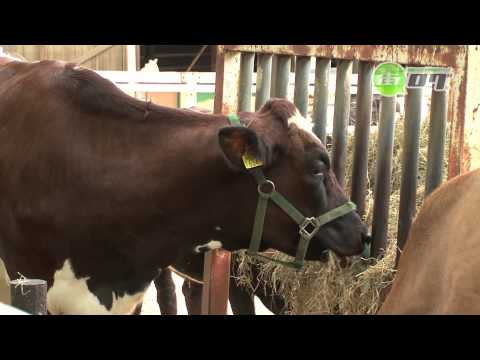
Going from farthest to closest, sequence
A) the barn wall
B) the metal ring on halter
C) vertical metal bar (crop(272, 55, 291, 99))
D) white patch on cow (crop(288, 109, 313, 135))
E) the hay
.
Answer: the barn wall
vertical metal bar (crop(272, 55, 291, 99))
the hay
white patch on cow (crop(288, 109, 313, 135))
the metal ring on halter

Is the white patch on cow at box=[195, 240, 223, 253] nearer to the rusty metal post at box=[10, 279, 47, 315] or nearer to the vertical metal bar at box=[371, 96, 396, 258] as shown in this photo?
the vertical metal bar at box=[371, 96, 396, 258]

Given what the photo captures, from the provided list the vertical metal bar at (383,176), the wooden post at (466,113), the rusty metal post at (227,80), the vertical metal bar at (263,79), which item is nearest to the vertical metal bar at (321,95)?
the vertical metal bar at (263,79)

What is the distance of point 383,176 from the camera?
140 inches

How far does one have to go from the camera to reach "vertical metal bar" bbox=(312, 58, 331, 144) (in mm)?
4070

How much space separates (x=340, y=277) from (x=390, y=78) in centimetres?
107

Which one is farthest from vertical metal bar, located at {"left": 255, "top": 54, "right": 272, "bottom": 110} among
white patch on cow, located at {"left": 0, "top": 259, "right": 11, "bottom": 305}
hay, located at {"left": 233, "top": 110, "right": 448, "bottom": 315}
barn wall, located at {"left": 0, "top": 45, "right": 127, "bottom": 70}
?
barn wall, located at {"left": 0, "top": 45, "right": 127, "bottom": 70}

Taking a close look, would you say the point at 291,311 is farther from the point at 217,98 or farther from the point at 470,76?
the point at 470,76

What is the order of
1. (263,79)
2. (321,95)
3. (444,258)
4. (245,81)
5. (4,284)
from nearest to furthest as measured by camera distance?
(444,258) → (4,284) → (321,95) → (263,79) → (245,81)

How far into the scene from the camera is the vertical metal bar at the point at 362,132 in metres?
3.72

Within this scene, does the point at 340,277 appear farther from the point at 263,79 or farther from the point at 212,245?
the point at 263,79

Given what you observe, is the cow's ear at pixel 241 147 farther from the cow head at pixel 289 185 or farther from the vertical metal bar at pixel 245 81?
the vertical metal bar at pixel 245 81

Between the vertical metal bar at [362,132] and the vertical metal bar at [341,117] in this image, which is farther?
the vertical metal bar at [341,117]

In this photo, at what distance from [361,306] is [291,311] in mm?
660

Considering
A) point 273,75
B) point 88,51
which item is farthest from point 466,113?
point 88,51
